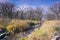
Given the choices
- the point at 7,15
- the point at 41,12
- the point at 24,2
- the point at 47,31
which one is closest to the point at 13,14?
the point at 7,15

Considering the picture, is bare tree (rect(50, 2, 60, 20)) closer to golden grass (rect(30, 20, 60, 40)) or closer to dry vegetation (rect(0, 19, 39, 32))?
golden grass (rect(30, 20, 60, 40))

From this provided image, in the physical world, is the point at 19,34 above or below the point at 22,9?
below

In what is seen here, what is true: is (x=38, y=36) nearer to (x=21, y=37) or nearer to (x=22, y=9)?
(x=21, y=37)

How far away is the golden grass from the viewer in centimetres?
244

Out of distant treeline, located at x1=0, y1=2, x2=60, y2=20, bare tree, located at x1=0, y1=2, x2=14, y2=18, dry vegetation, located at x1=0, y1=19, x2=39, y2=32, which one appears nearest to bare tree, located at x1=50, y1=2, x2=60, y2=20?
distant treeline, located at x1=0, y1=2, x2=60, y2=20

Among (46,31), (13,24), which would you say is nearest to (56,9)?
(46,31)

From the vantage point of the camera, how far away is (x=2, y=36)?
96.0 inches

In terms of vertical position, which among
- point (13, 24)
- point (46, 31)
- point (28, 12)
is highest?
point (28, 12)

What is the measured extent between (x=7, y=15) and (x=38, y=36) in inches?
24.5

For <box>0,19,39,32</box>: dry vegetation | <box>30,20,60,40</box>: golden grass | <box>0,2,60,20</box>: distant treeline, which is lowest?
Answer: <box>30,20,60,40</box>: golden grass

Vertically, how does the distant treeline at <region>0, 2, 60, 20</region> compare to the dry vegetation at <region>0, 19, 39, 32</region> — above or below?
above

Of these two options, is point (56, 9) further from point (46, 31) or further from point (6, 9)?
point (6, 9)

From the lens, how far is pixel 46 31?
2449mm

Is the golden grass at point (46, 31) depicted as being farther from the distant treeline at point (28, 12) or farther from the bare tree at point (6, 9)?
the bare tree at point (6, 9)
